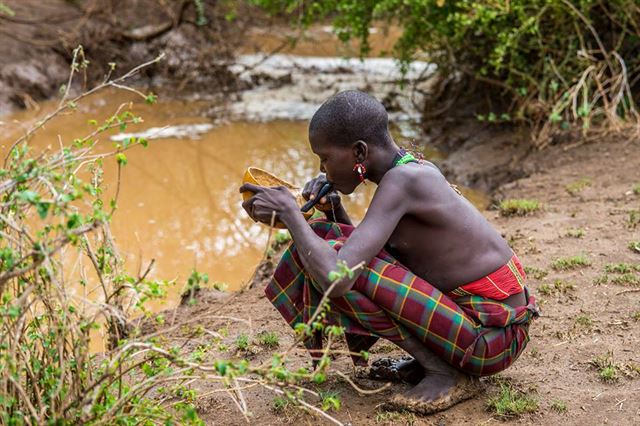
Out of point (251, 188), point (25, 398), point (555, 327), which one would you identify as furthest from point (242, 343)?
point (25, 398)

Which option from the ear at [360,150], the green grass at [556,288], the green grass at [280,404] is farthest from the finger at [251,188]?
the green grass at [556,288]

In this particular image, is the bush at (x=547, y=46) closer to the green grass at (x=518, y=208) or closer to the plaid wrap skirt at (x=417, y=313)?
the green grass at (x=518, y=208)

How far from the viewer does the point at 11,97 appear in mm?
8672

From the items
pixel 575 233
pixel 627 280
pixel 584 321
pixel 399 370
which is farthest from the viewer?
pixel 575 233

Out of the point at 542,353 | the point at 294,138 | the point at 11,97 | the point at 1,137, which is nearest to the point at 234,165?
the point at 294,138

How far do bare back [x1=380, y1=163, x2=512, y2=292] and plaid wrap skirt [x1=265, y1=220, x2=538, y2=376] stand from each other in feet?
0.31

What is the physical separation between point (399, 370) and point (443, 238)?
22.7 inches

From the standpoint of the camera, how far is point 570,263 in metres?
4.28

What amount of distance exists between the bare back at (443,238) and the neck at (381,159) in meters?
0.11

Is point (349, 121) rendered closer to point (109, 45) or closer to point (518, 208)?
point (518, 208)

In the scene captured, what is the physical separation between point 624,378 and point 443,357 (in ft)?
2.45

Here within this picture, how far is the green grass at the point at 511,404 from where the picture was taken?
9.70ft

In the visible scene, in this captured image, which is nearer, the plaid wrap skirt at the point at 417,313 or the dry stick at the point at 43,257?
the dry stick at the point at 43,257

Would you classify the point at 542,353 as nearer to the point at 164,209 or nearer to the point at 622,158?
the point at 622,158
